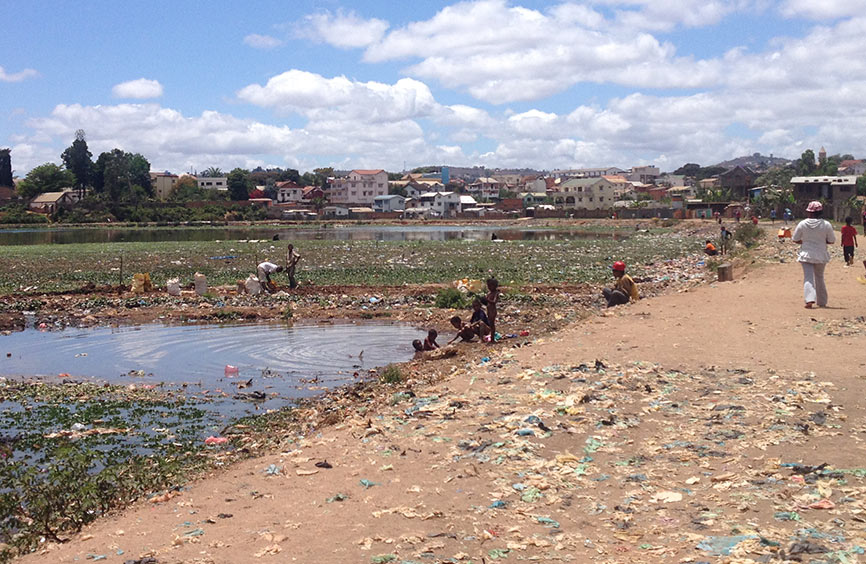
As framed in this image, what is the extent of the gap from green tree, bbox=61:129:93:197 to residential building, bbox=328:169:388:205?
37.6m

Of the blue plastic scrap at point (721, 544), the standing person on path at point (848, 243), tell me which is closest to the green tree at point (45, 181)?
the standing person on path at point (848, 243)

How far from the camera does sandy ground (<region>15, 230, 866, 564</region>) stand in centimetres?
553

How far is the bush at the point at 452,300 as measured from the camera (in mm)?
19859

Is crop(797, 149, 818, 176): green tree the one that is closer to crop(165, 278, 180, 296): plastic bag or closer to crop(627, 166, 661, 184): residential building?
crop(627, 166, 661, 184): residential building

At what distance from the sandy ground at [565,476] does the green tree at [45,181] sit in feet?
417

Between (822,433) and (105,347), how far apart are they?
43.1 feet

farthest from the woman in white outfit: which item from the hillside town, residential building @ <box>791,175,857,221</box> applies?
the hillside town

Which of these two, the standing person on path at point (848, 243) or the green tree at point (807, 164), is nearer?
the standing person on path at point (848, 243)

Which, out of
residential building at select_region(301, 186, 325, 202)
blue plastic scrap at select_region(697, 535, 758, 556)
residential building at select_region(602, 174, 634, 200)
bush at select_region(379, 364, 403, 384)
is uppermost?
residential building at select_region(301, 186, 325, 202)

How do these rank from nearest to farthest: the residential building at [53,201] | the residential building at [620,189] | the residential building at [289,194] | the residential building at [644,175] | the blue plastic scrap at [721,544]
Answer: the blue plastic scrap at [721,544] → the residential building at [53,201] → the residential building at [620,189] → the residential building at [289,194] → the residential building at [644,175]

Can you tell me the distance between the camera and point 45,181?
12519 centimetres

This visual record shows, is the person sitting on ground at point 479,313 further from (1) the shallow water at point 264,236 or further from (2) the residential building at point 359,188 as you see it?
(2) the residential building at point 359,188

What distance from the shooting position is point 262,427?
988 cm

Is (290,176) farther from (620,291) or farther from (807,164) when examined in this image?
(620,291)
